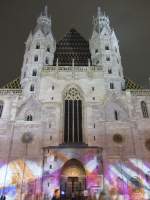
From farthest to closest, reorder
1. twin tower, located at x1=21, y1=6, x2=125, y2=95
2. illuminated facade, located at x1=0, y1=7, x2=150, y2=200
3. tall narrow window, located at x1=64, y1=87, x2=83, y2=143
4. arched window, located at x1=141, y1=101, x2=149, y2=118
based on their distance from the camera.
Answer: twin tower, located at x1=21, y1=6, x2=125, y2=95 < arched window, located at x1=141, y1=101, x2=149, y2=118 < tall narrow window, located at x1=64, y1=87, x2=83, y2=143 < illuminated facade, located at x1=0, y1=7, x2=150, y2=200

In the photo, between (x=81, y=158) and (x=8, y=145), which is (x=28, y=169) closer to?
(x=8, y=145)

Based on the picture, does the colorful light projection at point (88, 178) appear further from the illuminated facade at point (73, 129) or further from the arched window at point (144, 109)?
the arched window at point (144, 109)

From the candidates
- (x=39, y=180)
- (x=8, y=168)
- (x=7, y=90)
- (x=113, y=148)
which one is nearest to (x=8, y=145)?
(x=8, y=168)

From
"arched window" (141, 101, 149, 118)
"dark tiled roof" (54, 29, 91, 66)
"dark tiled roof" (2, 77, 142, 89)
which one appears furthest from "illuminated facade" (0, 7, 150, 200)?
"dark tiled roof" (54, 29, 91, 66)

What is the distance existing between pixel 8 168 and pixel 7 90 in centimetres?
976

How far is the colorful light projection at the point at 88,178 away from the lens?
2431 cm

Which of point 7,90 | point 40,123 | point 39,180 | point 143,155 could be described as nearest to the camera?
point 39,180

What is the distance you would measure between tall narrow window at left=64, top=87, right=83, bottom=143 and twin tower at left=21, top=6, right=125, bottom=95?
3.88 meters

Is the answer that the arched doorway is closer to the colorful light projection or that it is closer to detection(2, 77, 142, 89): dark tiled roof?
the colorful light projection

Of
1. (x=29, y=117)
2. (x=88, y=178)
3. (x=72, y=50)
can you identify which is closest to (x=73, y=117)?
(x=29, y=117)

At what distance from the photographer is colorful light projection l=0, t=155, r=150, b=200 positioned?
2431cm

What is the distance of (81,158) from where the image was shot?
26.0m

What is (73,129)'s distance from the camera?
28.6 metres

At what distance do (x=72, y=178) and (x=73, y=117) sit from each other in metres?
7.06
